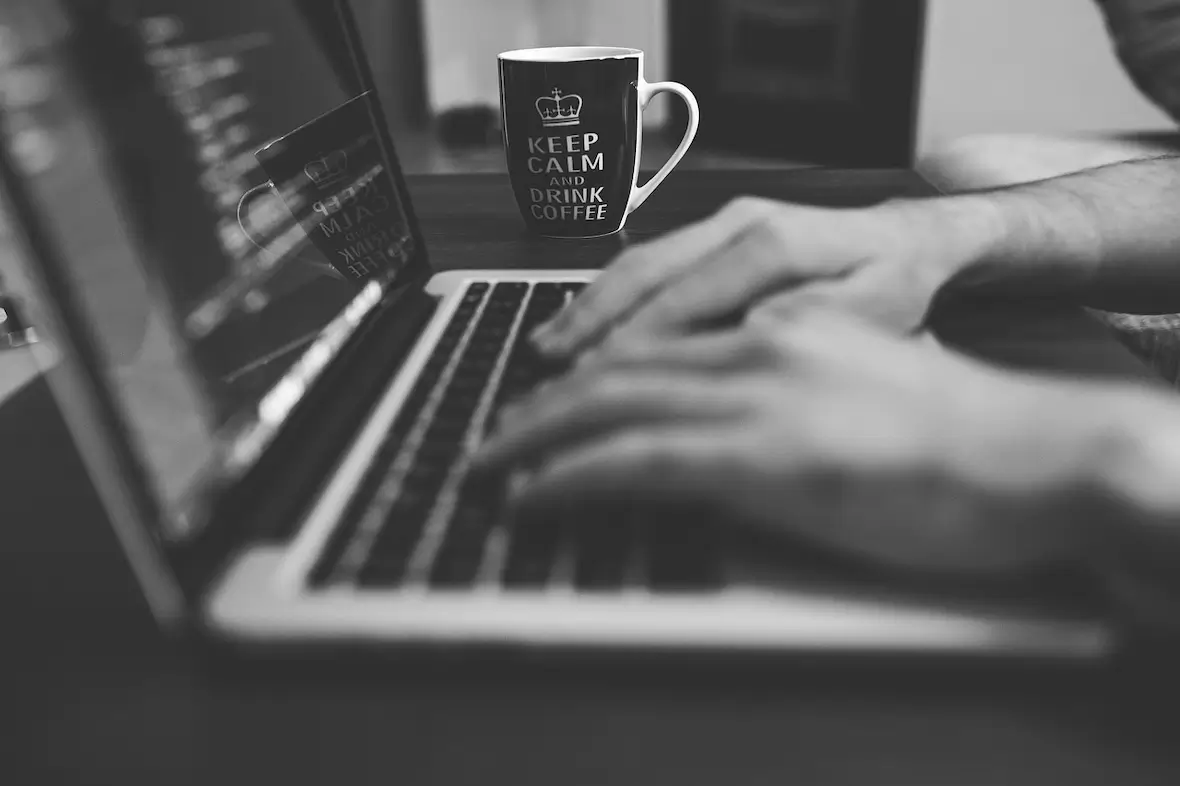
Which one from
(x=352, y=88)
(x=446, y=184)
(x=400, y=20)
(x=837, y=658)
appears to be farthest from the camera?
(x=400, y=20)

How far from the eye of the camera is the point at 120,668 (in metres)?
0.26

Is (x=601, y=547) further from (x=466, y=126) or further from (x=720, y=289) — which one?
(x=466, y=126)

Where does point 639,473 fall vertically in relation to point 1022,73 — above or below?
above

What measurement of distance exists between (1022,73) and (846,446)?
7.32ft

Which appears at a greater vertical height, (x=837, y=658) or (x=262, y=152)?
(x=262, y=152)

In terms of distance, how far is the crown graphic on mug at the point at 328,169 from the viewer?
1.62ft

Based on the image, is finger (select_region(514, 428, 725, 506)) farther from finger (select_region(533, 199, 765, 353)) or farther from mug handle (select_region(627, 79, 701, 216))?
mug handle (select_region(627, 79, 701, 216))

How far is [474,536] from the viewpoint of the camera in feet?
0.90

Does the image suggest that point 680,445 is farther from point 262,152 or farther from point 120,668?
point 262,152

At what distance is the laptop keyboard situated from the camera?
0.84 feet

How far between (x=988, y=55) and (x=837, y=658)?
7.38ft

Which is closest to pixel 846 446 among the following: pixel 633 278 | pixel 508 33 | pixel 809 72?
pixel 633 278

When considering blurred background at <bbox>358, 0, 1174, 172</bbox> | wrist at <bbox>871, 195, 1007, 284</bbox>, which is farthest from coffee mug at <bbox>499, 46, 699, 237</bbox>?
blurred background at <bbox>358, 0, 1174, 172</bbox>

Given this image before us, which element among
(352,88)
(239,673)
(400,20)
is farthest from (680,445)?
(400,20)
